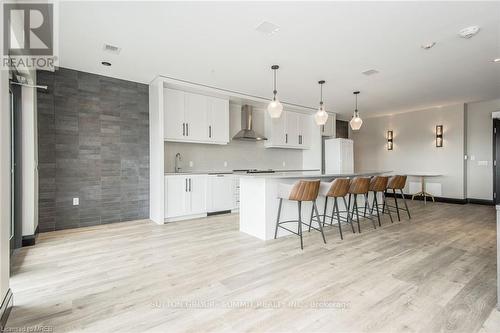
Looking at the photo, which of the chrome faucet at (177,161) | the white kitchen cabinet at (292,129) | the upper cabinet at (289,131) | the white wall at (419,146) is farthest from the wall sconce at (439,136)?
the chrome faucet at (177,161)

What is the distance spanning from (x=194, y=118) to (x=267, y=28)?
2541mm

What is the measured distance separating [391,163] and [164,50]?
7207 millimetres

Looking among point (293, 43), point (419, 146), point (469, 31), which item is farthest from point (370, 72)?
point (419, 146)

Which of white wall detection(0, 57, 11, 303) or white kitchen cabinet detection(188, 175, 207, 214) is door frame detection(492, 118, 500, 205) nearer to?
white kitchen cabinet detection(188, 175, 207, 214)

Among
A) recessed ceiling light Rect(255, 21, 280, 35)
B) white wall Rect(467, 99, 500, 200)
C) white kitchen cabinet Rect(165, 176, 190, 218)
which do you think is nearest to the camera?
recessed ceiling light Rect(255, 21, 280, 35)

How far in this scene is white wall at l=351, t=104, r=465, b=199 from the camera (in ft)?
20.6

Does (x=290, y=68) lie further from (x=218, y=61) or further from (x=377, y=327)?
(x=377, y=327)

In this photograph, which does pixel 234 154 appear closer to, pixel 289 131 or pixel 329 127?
pixel 289 131

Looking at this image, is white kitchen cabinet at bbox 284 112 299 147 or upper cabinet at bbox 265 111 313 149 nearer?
upper cabinet at bbox 265 111 313 149

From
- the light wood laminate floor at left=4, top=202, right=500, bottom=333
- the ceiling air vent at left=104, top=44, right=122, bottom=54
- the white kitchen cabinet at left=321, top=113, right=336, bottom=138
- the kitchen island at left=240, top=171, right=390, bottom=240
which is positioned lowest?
the light wood laminate floor at left=4, top=202, right=500, bottom=333

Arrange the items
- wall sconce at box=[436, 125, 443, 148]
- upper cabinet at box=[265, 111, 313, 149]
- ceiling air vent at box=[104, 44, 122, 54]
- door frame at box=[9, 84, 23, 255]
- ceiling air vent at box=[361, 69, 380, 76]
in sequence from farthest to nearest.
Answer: wall sconce at box=[436, 125, 443, 148]
upper cabinet at box=[265, 111, 313, 149]
ceiling air vent at box=[361, 69, 380, 76]
ceiling air vent at box=[104, 44, 122, 54]
door frame at box=[9, 84, 23, 255]

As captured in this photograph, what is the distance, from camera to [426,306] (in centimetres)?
182

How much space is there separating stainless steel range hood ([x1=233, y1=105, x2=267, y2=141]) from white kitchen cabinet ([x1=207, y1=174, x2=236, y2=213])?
3.51 feet

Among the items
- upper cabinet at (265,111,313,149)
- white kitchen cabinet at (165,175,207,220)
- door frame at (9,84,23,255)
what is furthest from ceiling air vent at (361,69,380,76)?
door frame at (9,84,23,255)
